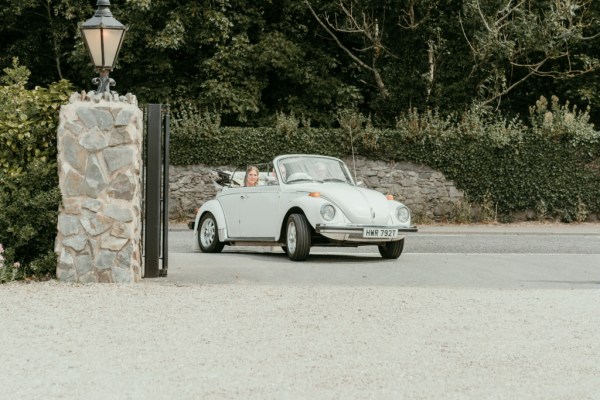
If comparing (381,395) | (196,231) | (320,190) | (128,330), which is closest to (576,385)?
(381,395)

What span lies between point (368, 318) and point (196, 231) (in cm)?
809

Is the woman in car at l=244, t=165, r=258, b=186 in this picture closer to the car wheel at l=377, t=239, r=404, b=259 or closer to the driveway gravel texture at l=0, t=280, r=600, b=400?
the car wheel at l=377, t=239, r=404, b=259

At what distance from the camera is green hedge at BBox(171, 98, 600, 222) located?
25234mm

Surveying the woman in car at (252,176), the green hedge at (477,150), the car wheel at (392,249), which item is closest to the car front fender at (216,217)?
the woman in car at (252,176)

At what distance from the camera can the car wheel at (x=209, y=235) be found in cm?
1523

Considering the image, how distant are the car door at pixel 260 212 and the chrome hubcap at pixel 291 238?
34 cm

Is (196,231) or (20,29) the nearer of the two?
(196,231)

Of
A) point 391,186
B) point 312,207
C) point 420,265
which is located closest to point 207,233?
point 312,207

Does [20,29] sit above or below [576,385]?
above

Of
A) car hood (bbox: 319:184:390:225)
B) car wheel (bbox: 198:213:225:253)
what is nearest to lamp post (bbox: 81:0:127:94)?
car hood (bbox: 319:184:390:225)

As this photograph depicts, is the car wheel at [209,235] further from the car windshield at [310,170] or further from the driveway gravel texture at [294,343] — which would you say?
the driveway gravel texture at [294,343]

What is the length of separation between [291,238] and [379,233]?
1.27 metres

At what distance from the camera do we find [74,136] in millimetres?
10234

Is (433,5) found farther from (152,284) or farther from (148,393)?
(148,393)
